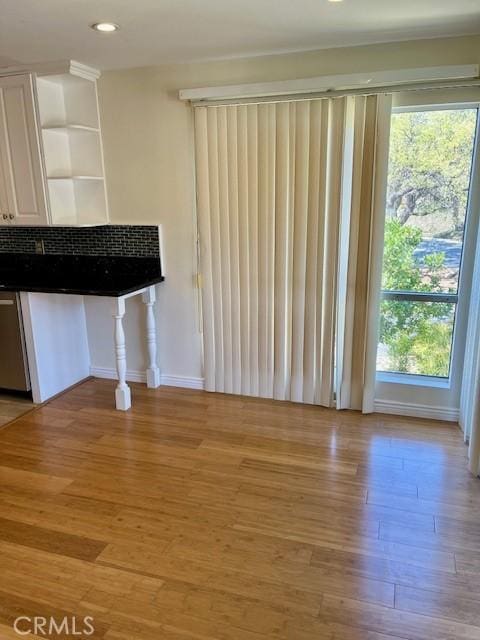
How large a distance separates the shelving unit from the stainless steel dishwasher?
0.70m

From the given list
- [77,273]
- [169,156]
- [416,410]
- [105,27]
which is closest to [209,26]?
[105,27]

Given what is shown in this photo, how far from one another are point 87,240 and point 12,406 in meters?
1.41

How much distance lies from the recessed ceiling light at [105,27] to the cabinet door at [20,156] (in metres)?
0.97

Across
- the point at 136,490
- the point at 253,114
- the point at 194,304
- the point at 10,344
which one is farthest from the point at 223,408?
the point at 253,114

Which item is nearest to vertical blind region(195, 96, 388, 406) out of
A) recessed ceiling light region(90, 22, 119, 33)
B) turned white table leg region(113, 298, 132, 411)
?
turned white table leg region(113, 298, 132, 411)

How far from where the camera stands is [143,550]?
2.13 meters

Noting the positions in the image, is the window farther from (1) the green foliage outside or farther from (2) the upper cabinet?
(2) the upper cabinet

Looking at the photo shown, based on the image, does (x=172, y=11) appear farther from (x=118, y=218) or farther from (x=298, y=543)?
(x=298, y=543)

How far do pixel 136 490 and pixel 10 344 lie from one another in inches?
67.8

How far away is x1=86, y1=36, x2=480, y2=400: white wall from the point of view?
3.15m

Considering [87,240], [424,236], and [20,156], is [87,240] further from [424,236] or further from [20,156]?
[424,236]

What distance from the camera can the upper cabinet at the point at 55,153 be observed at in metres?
3.38

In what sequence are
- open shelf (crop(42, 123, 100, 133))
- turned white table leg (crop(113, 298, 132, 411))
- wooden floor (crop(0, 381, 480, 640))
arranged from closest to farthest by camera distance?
wooden floor (crop(0, 381, 480, 640))
turned white table leg (crop(113, 298, 132, 411))
open shelf (crop(42, 123, 100, 133))

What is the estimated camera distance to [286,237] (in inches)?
131
